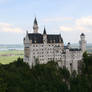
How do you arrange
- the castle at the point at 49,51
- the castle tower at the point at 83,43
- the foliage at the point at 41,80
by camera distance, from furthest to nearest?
the castle tower at the point at 83,43
the castle at the point at 49,51
the foliage at the point at 41,80

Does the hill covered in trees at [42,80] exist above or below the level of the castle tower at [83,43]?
below

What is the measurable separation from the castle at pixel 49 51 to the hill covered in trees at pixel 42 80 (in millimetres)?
2246

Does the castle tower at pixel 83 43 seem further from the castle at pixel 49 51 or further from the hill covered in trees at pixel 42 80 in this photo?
the hill covered in trees at pixel 42 80

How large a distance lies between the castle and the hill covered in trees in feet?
7.37

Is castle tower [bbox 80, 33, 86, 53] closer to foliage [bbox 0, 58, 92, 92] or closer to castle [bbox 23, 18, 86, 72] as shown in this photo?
castle [bbox 23, 18, 86, 72]

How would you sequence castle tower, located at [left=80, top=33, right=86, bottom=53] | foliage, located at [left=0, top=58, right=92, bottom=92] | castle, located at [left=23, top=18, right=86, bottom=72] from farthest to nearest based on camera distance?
castle tower, located at [left=80, top=33, right=86, bottom=53], castle, located at [left=23, top=18, right=86, bottom=72], foliage, located at [left=0, top=58, right=92, bottom=92]

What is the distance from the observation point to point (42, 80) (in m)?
50.1

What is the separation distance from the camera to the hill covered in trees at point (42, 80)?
Answer: 44750 millimetres

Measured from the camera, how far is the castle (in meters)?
56.6

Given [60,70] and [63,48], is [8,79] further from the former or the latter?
[63,48]

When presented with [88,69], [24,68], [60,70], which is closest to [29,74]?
[24,68]

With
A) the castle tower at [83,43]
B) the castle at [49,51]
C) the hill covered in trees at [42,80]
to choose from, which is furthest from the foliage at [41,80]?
the castle tower at [83,43]

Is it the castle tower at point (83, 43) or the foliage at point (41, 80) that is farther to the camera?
the castle tower at point (83, 43)

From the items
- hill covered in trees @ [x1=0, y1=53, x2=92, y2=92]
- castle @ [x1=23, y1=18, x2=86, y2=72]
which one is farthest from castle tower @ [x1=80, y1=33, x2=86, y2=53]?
hill covered in trees @ [x1=0, y1=53, x2=92, y2=92]
